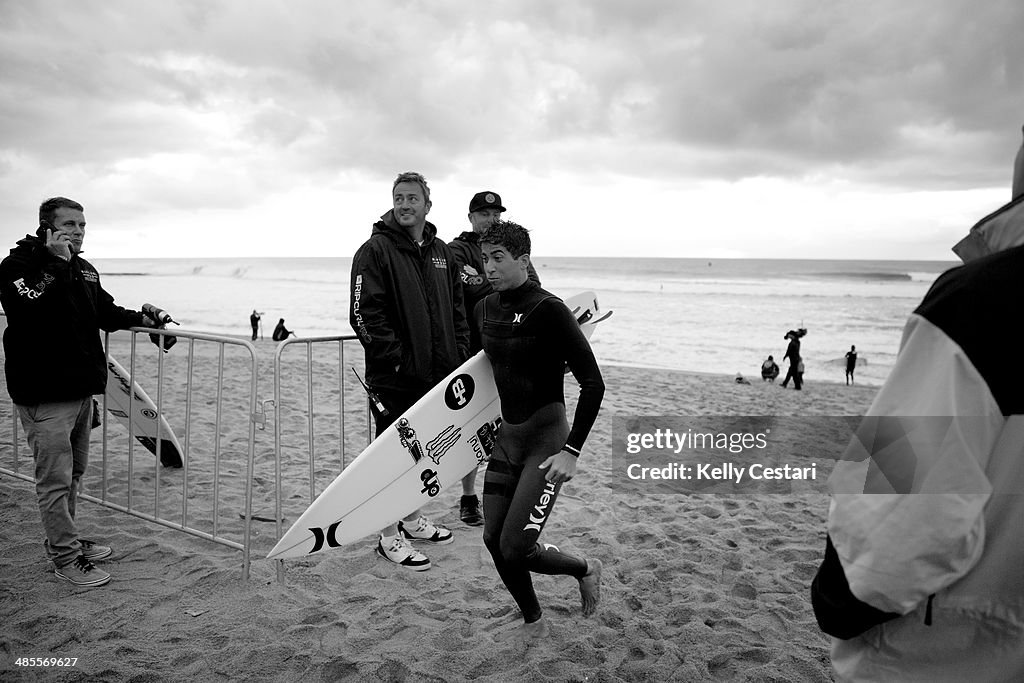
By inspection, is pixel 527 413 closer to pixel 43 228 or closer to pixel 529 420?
pixel 529 420

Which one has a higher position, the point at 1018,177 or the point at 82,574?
the point at 1018,177

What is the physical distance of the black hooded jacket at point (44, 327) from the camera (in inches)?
127

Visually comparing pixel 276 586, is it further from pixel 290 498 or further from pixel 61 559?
pixel 290 498

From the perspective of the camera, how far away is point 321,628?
3123 millimetres

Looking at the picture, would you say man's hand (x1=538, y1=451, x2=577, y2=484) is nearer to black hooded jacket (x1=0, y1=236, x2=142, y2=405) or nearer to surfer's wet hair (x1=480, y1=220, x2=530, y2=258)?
surfer's wet hair (x1=480, y1=220, x2=530, y2=258)

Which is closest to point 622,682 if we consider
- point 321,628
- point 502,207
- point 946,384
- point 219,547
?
point 321,628

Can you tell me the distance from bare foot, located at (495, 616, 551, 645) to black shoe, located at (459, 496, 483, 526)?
1.42 meters

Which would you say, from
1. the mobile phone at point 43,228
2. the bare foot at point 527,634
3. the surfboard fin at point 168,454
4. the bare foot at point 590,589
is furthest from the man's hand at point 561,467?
the surfboard fin at point 168,454

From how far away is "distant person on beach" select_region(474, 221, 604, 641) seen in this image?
2830 mm

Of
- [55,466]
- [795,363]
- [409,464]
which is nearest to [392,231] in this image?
[409,464]

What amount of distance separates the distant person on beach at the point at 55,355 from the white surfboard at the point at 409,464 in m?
1.24

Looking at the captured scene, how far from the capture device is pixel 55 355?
3.34m

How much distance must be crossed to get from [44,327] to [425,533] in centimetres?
256

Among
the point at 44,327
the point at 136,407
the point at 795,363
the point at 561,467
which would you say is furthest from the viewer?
the point at 795,363
